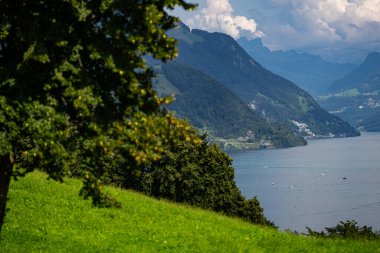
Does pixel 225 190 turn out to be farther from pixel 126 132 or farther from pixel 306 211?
pixel 306 211

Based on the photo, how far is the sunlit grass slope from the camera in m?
18.9

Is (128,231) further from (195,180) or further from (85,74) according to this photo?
(195,180)

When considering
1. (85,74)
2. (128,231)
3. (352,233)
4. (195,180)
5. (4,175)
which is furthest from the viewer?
(195,180)

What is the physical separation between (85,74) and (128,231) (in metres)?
11.1

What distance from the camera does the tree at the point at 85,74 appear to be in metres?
11.9

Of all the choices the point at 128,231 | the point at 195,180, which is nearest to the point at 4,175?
the point at 128,231

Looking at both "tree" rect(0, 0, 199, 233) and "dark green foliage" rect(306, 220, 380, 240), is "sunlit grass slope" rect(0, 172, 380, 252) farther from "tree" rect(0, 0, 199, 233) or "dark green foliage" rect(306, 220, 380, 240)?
"tree" rect(0, 0, 199, 233)

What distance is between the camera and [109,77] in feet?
42.2

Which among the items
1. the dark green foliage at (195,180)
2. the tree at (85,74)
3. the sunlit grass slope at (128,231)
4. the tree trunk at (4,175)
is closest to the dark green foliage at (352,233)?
the sunlit grass slope at (128,231)

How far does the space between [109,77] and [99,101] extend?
41.5 inches

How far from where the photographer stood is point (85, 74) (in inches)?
478

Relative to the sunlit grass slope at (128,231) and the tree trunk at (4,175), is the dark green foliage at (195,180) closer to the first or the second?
the sunlit grass slope at (128,231)

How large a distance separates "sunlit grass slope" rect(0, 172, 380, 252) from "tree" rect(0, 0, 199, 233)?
22.9 ft

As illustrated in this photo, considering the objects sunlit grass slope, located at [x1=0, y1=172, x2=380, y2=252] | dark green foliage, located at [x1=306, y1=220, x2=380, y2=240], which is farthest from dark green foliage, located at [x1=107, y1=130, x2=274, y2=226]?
sunlit grass slope, located at [x1=0, y1=172, x2=380, y2=252]
